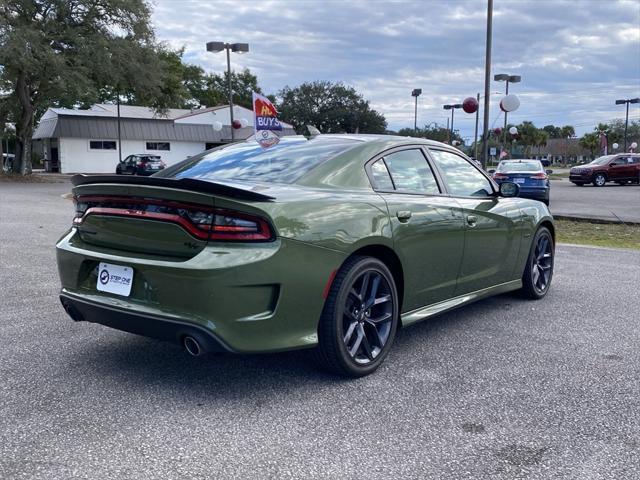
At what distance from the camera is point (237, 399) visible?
10.8 ft

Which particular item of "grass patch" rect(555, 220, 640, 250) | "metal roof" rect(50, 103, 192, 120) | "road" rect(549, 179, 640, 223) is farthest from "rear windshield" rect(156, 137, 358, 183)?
"metal roof" rect(50, 103, 192, 120)

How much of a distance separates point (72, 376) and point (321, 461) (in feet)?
5.73

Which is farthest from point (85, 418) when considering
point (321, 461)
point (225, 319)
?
point (321, 461)

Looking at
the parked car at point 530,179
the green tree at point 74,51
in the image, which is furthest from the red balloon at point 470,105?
the green tree at point 74,51

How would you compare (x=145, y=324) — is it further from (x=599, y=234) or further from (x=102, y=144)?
(x=102, y=144)

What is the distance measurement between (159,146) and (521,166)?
38.3m

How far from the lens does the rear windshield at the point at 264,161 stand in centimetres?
382

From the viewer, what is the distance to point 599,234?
11.5 m

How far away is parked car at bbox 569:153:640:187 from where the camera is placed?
2947 centimetres

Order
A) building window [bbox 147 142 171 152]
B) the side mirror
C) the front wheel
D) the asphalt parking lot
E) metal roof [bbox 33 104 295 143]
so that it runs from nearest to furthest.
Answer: the asphalt parking lot, the front wheel, the side mirror, metal roof [bbox 33 104 295 143], building window [bbox 147 142 171 152]

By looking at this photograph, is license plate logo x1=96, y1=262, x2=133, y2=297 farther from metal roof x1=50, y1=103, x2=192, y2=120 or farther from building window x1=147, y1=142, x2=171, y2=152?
building window x1=147, y1=142, x2=171, y2=152

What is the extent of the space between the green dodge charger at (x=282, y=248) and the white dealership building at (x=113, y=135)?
39.9 meters

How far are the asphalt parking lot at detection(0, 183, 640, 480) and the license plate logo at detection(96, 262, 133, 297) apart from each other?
56 cm

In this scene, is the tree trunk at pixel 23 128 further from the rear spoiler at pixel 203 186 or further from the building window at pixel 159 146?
the rear spoiler at pixel 203 186
